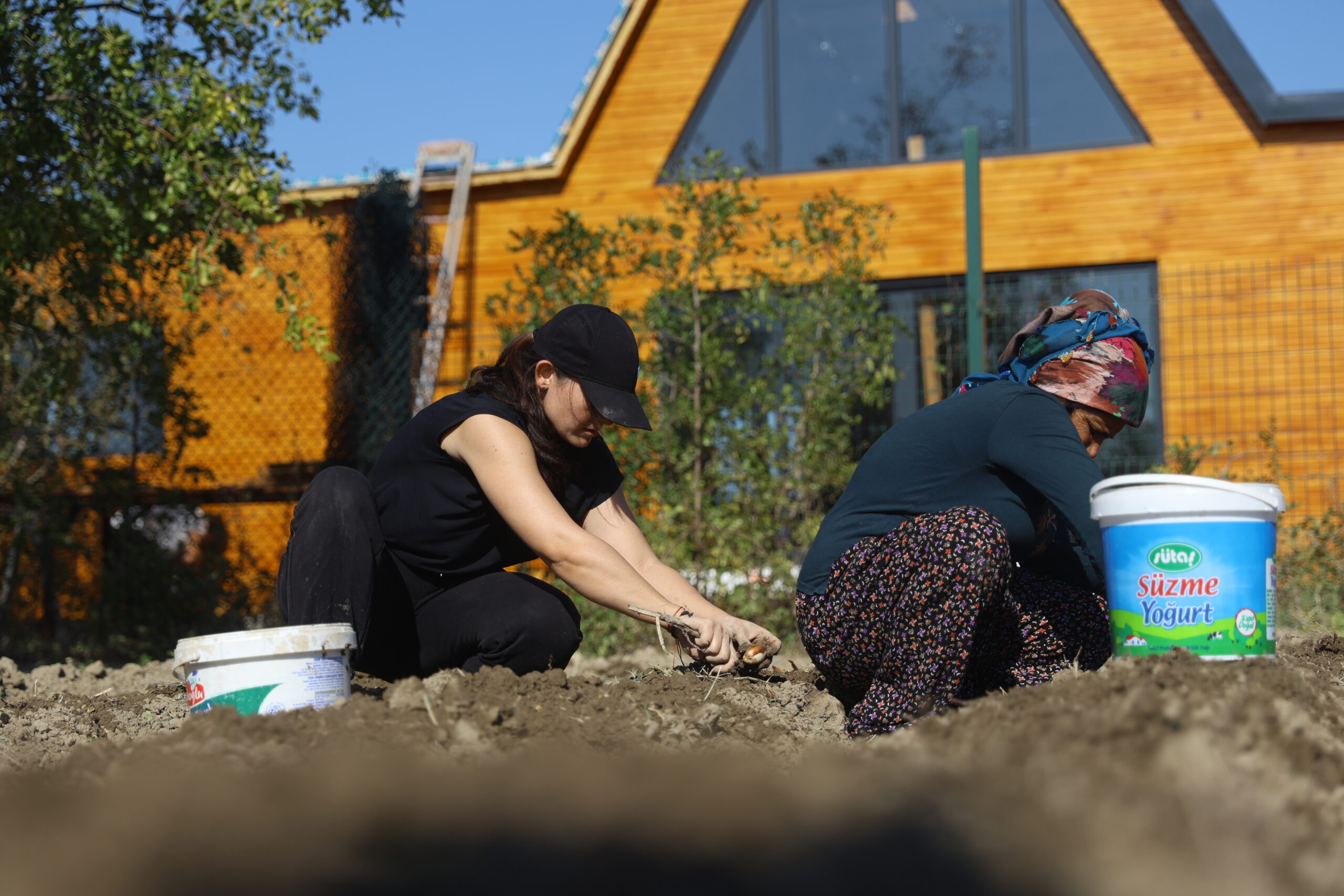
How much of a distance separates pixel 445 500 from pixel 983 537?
1.51 m

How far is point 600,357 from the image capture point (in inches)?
116

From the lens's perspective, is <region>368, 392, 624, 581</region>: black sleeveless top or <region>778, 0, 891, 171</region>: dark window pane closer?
<region>368, 392, 624, 581</region>: black sleeveless top

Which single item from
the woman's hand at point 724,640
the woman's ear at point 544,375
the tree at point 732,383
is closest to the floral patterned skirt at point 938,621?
the woman's hand at point 724,640

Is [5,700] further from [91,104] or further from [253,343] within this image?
[253,343]

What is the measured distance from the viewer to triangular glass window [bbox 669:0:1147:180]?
8523 millimetres

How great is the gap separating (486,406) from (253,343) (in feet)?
22.5

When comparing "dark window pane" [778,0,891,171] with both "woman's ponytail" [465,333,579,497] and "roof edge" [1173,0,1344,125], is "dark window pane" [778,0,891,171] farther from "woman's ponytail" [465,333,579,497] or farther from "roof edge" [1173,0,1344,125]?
"woman's ponytail" [465,333,579,497]

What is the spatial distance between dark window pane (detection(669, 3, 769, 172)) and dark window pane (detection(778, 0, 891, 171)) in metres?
0.17

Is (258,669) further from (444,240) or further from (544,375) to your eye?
(444,240)

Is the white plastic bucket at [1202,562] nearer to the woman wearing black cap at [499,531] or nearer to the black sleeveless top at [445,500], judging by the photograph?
the woman wearing black cap at [499,531]

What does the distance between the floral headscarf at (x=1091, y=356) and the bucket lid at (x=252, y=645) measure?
6.14 ft

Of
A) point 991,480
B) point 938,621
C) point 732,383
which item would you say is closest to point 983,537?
point 938,621

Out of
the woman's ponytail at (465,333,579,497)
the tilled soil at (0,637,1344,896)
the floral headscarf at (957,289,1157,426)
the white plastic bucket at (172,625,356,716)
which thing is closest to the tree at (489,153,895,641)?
the woman's ponytail at (465,333,579,497)

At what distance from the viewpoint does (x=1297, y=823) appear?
1390mm
